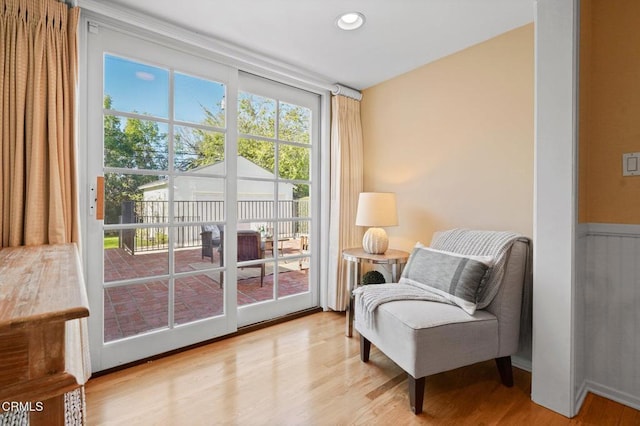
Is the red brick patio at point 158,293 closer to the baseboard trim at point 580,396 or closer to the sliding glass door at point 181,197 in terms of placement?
the sliding glass door at point 181,197

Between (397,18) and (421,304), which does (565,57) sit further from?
(421,304)

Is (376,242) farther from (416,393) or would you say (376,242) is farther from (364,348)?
(416,393)

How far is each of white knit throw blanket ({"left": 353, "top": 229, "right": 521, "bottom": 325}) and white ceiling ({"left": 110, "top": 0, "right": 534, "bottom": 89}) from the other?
54.4 inches

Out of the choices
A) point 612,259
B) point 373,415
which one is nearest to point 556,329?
point 612,259

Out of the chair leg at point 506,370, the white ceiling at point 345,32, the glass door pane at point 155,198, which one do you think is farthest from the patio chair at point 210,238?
the chair leg at point 506,370

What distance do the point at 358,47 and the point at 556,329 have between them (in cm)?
221

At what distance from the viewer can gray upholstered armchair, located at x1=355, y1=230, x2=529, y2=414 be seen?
1.62m

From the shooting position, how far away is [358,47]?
2.36 meters

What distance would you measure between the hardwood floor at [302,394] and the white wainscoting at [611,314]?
11cm

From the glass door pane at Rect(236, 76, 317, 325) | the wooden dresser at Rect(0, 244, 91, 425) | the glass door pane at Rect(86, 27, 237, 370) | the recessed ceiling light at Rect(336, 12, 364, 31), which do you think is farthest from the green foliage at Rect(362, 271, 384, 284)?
the wooden dresser at Rect(0, 244, 91, 425)

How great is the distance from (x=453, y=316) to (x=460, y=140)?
1.39 metres

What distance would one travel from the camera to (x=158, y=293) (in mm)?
2236

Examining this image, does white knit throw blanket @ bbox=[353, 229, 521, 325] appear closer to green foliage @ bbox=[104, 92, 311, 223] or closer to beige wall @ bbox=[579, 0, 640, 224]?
beige wall @ bbox=[579, 0, 640, 224]

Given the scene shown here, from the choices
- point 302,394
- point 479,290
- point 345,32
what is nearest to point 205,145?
point 345,32
